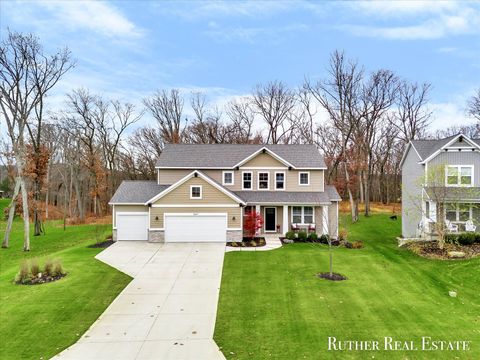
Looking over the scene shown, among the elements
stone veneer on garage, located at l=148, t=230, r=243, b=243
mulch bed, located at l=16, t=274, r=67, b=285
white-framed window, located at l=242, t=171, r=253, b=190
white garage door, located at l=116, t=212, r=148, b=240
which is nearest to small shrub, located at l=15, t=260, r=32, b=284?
mulch bed, located at l=16, t=274, r=67, b=285

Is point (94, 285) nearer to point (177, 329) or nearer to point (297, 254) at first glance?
point (177, 329)

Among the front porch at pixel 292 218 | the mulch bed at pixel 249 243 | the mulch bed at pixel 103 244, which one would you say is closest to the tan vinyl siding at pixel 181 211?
the mulch bed at pixel 249 243

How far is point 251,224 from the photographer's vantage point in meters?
23.4

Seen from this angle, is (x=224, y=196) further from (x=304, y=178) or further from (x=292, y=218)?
(x=304, y=178)

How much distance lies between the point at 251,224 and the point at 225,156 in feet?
23.1

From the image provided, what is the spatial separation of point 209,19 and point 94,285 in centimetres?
1672

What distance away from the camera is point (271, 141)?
4678cm

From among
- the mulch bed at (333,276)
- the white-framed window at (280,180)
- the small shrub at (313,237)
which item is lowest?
the mulch bed at (333,276)

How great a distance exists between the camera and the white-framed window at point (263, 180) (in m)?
26.8

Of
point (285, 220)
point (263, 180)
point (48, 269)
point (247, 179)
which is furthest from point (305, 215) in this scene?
point (48, 269)

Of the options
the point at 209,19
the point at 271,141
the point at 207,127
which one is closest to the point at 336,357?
the point at 209,19

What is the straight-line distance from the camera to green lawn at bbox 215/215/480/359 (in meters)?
9.46

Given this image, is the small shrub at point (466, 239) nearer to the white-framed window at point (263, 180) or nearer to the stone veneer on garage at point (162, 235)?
the white-framed window at point (263, 180)

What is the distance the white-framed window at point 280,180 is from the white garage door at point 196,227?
5.88m
